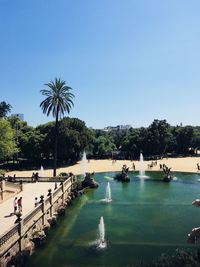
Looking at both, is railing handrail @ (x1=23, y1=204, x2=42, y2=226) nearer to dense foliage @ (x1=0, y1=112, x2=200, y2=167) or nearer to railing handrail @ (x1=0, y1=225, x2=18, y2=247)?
railing handrail @ (x1=0, y1=225, x2=18, y2=247)

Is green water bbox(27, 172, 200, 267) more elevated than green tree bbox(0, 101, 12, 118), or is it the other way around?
green tree bbox(0, 101, 12, 118)

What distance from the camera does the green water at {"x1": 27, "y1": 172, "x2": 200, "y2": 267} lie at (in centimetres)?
2586

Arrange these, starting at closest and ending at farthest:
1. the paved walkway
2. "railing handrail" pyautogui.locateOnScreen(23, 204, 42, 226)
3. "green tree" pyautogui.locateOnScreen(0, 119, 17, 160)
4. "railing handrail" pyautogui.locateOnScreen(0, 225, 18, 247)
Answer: "railing handrail" pyautogui.locateOnScreen(0, 225, 18, 247)
"railing handrail" pyautogui.locateOnScreen(23, 204, 42, 226)
the paved walkway
"green tree" pyautogui.locateOnScreen(0, 119, 17, 160)

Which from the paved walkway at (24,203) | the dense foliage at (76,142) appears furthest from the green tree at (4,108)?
the paved walkway at (24,203)

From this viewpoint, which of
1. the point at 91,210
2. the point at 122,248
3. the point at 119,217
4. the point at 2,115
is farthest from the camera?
the point at 2,115

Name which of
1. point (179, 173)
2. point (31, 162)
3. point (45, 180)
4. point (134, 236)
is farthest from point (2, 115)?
point (134, 236)

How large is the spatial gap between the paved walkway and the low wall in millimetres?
1323

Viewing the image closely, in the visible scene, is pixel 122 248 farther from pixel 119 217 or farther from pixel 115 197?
pixel 115 197

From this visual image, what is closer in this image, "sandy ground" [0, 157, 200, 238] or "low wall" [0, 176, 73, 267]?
"low wall" [0, 176, 73, 267]

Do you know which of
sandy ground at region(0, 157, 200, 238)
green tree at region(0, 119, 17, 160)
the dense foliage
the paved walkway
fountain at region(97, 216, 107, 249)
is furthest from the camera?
the dense foliage

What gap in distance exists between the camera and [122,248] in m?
27.6

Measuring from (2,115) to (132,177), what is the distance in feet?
110

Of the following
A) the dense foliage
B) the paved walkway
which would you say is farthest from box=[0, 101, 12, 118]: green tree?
the paved walkway

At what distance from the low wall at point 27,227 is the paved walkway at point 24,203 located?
1323 millimetres
